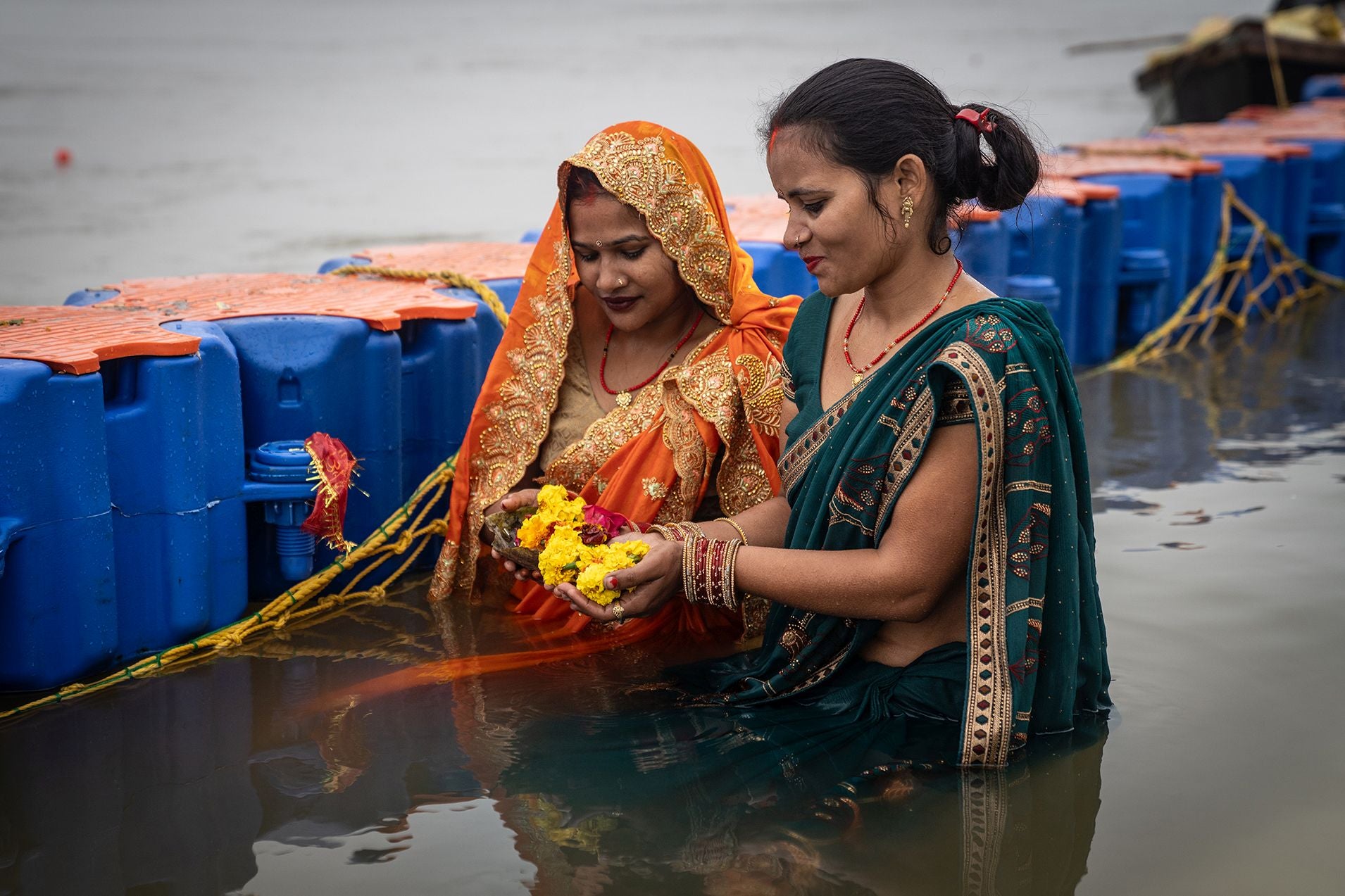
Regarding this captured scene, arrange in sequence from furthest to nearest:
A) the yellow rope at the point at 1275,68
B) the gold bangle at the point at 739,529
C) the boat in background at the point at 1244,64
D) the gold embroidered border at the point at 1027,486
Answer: the boat in background at the point at 1244,64 < the yellow rope at the point at 1275,68 < the gold bangle at the point at 739,529 < the gold embroidered border at the point at 1027,486

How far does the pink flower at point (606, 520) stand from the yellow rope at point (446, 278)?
1437 mm

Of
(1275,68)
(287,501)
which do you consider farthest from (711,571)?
(1275,68)

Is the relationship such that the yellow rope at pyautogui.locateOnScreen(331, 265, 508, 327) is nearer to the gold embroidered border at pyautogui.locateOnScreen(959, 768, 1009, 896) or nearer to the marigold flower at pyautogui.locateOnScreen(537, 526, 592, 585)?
the marigold flower at pyautogui.locateOnScreen(537, 526, 592, 585)

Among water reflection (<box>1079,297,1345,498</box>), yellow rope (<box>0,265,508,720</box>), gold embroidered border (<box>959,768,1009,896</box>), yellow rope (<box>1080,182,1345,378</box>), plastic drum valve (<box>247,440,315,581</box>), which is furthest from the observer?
yellow rope (<box>1080,182,1345,378</box>)

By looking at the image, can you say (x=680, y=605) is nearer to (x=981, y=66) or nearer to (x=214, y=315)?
(x=214, y=315)

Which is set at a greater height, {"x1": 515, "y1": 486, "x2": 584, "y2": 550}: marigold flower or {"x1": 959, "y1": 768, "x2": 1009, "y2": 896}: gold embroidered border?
{"x1": 515, "y1": 486, "x2": 584, "y2": 550}: marigold flower

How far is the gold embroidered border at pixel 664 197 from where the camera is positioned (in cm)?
303

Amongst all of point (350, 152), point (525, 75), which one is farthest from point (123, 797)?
point (525, 75)

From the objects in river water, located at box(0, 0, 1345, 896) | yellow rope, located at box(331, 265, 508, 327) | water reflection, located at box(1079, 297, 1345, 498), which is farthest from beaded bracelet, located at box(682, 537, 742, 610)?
water reflection, located at box(1079, 297, 1345, 498)

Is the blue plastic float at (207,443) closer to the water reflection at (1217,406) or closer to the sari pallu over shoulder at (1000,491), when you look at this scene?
the sari pallu over shoulder at (1000,491)

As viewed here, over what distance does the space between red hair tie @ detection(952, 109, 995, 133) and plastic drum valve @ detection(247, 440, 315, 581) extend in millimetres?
1892

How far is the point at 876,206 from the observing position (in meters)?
2.39

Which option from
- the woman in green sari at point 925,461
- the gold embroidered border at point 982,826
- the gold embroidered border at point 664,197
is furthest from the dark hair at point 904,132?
the gold embroidered border at point 982,826

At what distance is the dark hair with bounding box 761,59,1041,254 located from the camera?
235 cm
